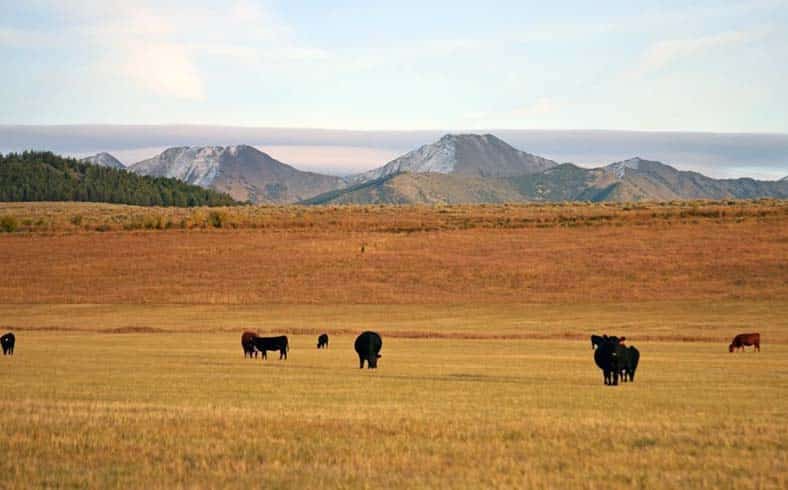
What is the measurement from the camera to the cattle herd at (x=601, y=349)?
82.3 feet

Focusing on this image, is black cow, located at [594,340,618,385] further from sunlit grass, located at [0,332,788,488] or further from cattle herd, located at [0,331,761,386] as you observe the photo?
sunlit grass, located at [0,332,788,488]

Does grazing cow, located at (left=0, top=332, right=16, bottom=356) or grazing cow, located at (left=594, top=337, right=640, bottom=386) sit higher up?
grazing cow, located at (left=594, top=337, right=640, bottom=386)

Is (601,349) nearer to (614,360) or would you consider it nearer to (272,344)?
(614,360)

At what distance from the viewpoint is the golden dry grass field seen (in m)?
13.4

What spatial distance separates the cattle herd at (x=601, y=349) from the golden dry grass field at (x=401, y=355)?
74cm

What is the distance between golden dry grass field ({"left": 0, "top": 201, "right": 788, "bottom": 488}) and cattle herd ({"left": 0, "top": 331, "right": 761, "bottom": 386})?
2.43 ft

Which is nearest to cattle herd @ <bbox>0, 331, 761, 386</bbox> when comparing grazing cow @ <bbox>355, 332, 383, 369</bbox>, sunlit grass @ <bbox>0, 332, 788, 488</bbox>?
grazing cow @ <bbox>355, 332, 383, 369</bbox>

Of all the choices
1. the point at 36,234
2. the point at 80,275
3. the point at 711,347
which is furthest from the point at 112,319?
the point at 36,234

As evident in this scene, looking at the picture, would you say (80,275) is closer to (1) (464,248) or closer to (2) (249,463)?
(1) (464,248)

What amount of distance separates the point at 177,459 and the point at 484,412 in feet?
22.0

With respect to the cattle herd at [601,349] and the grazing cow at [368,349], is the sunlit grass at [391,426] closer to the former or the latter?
the cattle herd at [601,349]

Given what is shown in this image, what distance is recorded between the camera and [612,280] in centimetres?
7288

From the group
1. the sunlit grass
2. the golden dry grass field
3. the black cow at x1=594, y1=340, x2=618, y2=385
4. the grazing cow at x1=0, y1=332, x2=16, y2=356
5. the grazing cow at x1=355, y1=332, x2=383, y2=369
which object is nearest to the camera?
the sunlit grass

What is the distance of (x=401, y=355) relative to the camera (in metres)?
36.9
